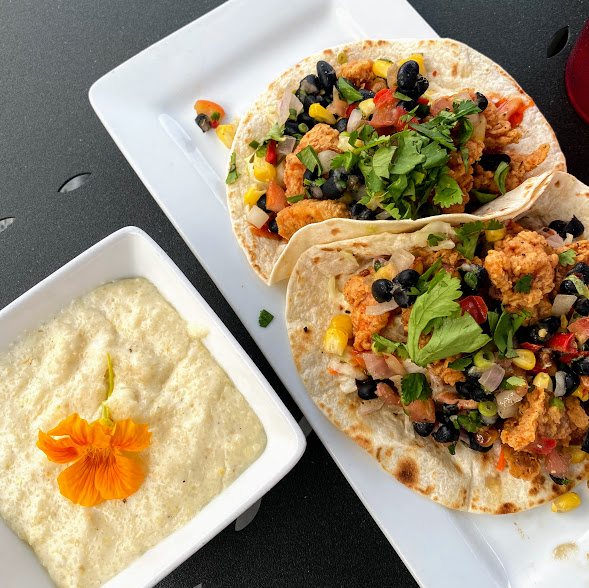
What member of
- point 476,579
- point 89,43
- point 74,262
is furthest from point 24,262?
point 476,579

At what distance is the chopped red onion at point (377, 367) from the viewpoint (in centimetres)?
279

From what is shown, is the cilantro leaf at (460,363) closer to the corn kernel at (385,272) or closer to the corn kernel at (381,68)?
the corn kernel at (385,272)

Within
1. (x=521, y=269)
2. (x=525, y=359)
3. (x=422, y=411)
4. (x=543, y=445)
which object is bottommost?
(x=543, y=445)

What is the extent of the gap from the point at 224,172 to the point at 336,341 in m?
1.28

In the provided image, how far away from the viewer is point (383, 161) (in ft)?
8.87

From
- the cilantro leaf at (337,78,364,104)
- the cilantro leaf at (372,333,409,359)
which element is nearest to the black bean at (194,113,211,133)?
the cilantro leaf at (337,78,364,104)

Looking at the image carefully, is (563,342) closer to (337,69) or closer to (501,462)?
(501,462)

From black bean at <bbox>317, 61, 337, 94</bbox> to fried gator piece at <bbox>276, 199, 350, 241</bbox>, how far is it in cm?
73

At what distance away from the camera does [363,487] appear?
2.78m

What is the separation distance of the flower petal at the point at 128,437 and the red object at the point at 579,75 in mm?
3311

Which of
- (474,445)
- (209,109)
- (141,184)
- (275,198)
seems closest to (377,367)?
(474,445)

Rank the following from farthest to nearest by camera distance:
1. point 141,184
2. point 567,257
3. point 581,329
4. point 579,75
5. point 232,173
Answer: point 141,184
point 579,75
point 232,173
point 567,257
point 581,329

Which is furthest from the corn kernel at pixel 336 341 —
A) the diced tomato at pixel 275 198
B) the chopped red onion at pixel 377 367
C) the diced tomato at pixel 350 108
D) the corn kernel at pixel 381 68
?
the corn kernel at pixel 381 68

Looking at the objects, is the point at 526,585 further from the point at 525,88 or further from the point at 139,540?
the point at 525,88
